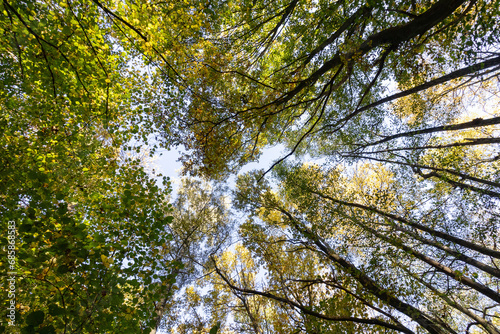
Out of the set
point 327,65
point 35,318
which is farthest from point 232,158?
point 35,318

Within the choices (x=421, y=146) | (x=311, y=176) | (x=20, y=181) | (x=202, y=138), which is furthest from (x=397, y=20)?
(x=20, y=181)

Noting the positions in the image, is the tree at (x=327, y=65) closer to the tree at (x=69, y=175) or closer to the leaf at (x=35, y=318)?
the tree at (x=69, y=175)

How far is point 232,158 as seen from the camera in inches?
285

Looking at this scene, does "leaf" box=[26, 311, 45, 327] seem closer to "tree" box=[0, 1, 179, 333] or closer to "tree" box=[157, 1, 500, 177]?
"tree" box=[0, 1, 179, 333]

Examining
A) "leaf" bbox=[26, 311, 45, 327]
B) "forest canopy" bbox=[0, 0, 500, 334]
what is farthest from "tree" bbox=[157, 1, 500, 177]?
"leaf" bbox=[26, 311, 45, 327]

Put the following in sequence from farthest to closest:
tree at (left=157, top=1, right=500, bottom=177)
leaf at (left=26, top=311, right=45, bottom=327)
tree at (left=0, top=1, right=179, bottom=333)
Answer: tree at (left=157, top=1, right=500, bottom=177) < tree at (left=0, top=1, right=179, bottom=333) < leaf at (left=26, top=311, right=45, bottom=327)

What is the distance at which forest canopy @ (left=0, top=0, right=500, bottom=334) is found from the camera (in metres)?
3.14

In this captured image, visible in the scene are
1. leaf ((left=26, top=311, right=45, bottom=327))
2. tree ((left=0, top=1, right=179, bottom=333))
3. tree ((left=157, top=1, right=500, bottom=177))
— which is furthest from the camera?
tree ((left=157, top=1, right=500, bottom=177))

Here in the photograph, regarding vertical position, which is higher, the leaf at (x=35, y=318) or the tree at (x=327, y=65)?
the tree at (x=327, y=65)

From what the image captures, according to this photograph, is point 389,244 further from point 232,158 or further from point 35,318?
point 35,318

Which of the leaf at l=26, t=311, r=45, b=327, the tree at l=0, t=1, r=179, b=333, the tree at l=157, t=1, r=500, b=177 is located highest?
the tree at l=157, t=1, r=500, b=177

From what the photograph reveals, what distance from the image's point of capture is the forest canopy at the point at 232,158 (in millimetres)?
3143

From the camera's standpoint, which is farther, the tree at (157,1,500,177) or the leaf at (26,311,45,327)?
the tree at (157,1,500,177)

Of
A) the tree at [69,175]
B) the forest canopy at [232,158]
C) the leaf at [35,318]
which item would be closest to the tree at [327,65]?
the forest canopy at [232,158]
